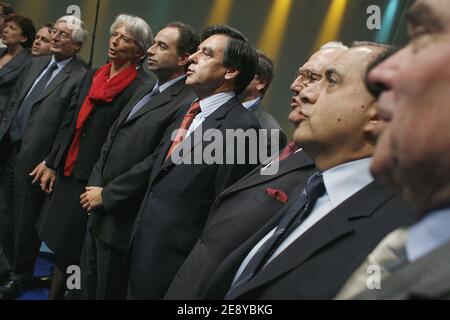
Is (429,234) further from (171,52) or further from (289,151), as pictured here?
(171,52)

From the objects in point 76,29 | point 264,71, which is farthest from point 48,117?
point 264,71

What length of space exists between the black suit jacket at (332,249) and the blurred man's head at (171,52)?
5.36 feet

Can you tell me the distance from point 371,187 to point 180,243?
3.03 feet

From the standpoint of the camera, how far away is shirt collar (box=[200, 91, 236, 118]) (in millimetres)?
2141

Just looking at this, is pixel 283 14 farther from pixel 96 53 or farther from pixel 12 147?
pixel 12 147

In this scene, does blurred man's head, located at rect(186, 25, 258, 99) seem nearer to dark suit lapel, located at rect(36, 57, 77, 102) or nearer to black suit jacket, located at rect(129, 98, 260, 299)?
black suit jacket, located at rect(129, 98, 260, 299)

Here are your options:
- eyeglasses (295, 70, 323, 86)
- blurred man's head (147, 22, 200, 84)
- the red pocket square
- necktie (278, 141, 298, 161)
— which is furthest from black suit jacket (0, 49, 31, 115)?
the red pocket square

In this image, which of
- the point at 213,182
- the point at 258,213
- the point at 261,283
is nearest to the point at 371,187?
the point at 261,283

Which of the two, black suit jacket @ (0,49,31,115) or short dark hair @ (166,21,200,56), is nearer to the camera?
short dark hair @ (166,21,200,56)

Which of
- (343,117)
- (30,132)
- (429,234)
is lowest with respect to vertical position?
(30,132)

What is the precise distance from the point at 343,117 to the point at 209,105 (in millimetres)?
902

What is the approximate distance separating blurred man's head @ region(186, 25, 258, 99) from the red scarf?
0.65 metres

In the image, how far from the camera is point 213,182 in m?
1.95

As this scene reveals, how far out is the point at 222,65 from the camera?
2201 millimetres
